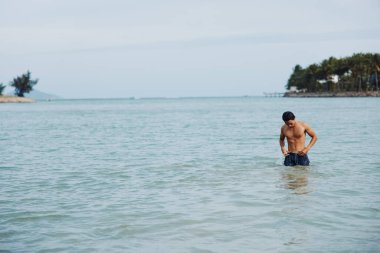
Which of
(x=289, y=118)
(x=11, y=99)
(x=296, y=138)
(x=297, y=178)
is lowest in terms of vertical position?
(x=297, y=178)

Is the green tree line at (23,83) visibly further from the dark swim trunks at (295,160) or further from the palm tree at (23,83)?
the dark swim trunks at (295,160)

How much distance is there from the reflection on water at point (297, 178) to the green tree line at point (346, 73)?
125 m

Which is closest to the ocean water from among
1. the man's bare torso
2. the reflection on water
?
the reflection on water

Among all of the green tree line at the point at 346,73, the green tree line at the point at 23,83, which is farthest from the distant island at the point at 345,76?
the green tree line at the point at 23,83

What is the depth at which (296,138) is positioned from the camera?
37.8ft

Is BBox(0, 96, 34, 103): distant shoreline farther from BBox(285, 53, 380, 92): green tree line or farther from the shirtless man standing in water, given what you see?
the shirtless man standing in water

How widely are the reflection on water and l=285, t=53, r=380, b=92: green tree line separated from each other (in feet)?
411

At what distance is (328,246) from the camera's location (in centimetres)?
589

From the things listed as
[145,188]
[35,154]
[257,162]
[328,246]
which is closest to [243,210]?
[328,246]

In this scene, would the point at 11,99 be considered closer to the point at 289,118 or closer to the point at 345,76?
the point at 345,76

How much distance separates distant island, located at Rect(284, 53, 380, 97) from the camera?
133 m

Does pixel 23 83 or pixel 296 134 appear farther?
pixel 23 83

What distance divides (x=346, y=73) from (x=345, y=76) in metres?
1.21

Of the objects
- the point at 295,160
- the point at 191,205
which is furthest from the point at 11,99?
the point at 191,205
